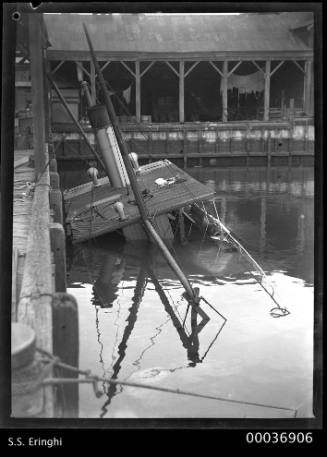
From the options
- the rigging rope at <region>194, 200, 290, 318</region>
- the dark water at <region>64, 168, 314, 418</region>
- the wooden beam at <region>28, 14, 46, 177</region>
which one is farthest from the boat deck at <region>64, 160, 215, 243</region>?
the wooden beam at <region>28, 14, 46, 177</region>

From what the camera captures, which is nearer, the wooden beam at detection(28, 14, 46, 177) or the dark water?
the dark water

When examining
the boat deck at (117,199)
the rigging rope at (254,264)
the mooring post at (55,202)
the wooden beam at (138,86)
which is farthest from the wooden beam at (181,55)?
the mooring post at (55,202)

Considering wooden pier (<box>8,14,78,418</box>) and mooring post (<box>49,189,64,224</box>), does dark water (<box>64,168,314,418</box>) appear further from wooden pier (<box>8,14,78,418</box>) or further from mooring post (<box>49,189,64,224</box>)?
mooring post (<box>49,189,64,224</box>)

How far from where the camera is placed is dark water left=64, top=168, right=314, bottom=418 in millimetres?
7180

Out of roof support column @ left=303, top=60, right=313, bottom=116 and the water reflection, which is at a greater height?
roof support column @ left=303, top=60, right=313, bottom=116

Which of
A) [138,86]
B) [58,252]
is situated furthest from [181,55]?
[58,252]

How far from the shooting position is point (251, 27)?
3878 cm

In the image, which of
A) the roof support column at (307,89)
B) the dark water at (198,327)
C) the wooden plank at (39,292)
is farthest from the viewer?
the roof support column at (307,89)

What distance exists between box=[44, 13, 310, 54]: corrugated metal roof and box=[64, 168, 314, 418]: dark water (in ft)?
68.7

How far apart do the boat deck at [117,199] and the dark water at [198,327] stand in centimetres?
87

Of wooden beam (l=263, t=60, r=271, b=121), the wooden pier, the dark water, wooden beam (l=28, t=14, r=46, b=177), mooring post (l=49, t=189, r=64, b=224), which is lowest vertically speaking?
the dark water

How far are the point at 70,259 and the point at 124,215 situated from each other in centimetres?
192

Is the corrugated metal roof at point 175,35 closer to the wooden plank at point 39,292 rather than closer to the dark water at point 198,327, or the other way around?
the dark water at point 198,327

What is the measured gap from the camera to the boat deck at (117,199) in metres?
15.4
